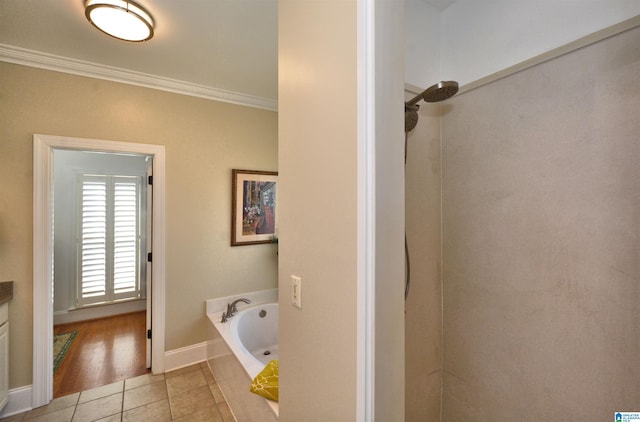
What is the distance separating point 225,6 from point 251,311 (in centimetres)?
251

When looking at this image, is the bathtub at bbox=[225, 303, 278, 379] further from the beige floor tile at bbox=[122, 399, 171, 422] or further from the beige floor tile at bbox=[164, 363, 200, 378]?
the beige floor tile at bbox=[122, 399, 171, 422]

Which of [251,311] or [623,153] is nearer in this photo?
[623,153]

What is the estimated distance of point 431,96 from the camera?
1.21 meters

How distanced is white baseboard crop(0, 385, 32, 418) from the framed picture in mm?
1802

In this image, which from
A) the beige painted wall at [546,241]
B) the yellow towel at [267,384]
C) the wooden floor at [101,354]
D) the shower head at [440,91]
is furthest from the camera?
the wooden floor at [101,354]

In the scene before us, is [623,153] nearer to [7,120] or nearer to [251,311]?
[251,311]

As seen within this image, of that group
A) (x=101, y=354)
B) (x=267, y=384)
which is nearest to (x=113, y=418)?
(x=101, y=354)

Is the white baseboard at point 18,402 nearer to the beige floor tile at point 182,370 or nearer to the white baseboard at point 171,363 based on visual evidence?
→ the white baseboard at point 171,363

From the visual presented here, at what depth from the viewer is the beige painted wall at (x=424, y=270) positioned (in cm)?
142

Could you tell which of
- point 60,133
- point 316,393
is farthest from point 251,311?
point 60,133

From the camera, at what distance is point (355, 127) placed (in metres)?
0.74

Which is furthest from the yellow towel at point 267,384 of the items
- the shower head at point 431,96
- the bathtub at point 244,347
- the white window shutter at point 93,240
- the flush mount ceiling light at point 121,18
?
the white window shutter at point 93,240

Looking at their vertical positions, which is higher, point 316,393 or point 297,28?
point 297,28

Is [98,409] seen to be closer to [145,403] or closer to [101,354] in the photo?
[145,403]
